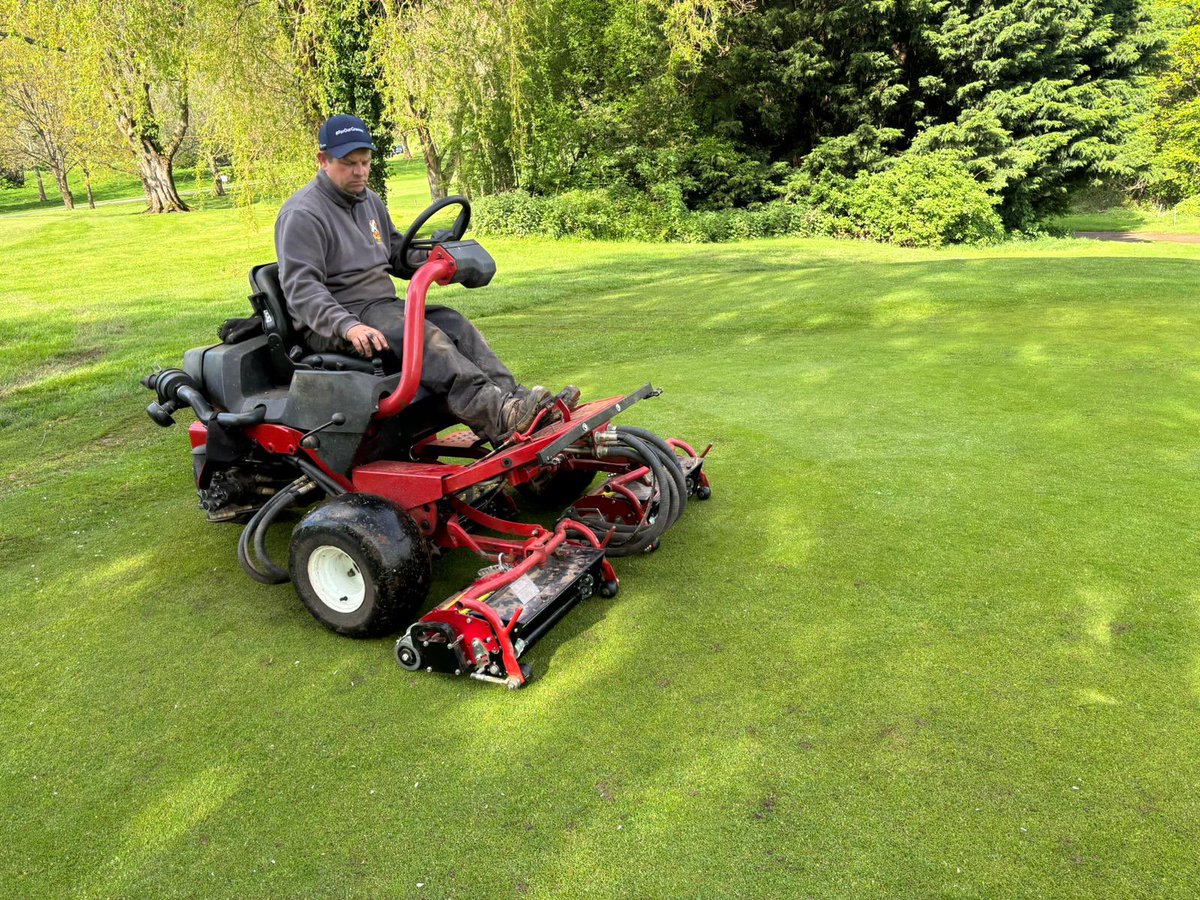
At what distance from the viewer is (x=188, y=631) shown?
372 centimetres

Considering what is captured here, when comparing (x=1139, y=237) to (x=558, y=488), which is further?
(x=1139, y=237)

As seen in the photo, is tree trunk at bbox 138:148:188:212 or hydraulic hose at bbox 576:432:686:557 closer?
hydraulic hose at bbox 576:432:686:557

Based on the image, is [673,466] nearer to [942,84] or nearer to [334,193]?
[334,193]

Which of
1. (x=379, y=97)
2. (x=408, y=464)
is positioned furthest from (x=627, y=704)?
(x=379, y=97)

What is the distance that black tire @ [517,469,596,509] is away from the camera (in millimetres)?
4699

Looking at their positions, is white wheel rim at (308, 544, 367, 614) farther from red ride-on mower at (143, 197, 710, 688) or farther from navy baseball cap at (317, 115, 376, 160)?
navy baseball cap at (317, 115, 376, 160)

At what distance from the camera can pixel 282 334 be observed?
13.3 ft

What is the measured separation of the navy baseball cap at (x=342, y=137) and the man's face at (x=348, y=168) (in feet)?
0.08

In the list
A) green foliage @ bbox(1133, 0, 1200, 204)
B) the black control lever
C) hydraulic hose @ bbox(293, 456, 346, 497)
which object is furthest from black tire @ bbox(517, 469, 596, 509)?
green foliage @ bbox(1133, 0, 1200, 204)

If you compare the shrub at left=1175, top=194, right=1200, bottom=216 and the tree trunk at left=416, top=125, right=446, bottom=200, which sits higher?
the tree trunk at left=416, top=125, right=446, bottom=200

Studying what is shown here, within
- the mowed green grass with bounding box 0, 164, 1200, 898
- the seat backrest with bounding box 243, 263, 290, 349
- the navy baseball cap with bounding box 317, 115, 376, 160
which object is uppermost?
the navy baseball cap with bounding box 317, 115, 376, 160

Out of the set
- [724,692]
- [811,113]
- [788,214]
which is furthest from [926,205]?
[724,692]

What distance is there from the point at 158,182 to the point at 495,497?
3558cm

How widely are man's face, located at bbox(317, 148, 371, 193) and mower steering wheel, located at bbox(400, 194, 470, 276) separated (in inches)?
12.3
